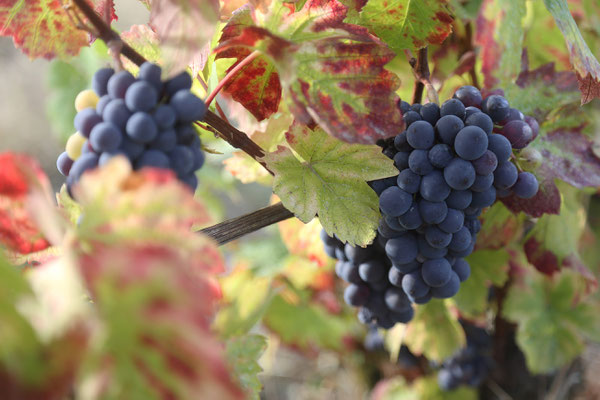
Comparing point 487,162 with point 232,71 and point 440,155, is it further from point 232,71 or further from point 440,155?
point 232,71

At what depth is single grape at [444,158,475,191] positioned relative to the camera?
0.45 m

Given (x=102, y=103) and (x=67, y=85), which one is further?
(x=67, y=85)

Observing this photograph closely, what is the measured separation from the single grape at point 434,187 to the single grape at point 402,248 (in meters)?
0.06

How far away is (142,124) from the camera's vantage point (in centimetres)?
→ 34

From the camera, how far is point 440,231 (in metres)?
0.48

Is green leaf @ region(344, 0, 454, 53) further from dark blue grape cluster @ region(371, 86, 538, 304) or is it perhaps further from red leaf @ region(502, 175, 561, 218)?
red leaf @ region(502, 175, 561, 218)

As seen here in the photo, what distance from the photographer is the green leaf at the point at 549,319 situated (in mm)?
908

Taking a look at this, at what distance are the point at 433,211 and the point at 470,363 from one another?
65 centimetres

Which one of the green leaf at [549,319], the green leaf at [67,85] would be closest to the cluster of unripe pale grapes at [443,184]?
the green leaf at [549,319]

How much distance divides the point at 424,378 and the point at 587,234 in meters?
0.45

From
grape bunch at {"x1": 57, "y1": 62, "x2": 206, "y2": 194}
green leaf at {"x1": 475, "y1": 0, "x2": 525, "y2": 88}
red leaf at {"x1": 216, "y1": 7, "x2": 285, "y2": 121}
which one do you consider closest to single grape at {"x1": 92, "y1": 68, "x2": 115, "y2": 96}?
grape bunch at {"x1": 57, "y1": 62, "x2": 206, "y2": 194}

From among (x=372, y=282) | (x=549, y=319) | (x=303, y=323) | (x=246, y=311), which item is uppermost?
(x=372, y=282)

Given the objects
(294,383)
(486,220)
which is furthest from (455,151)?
(294,383)

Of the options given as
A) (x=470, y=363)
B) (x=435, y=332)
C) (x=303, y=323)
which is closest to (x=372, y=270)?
(x=435, y=332)
